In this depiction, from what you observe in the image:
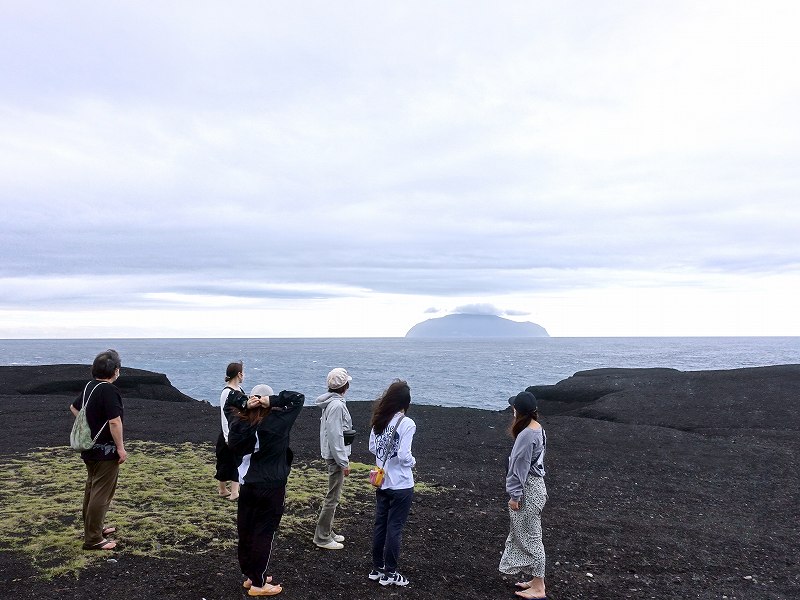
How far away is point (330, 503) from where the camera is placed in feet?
25.2

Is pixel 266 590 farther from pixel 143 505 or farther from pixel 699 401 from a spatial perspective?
pixel 699 401

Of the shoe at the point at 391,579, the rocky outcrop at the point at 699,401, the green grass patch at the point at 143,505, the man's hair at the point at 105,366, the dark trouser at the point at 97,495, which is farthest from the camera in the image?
the rocky outcrop at the point at 699,401

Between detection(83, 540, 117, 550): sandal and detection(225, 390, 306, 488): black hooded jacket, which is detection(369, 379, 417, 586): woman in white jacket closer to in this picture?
detection(225, 390, 306, 488): black hooded jacket

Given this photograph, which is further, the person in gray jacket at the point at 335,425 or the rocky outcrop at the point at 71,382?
the rocky outcrop at the point at 71,382

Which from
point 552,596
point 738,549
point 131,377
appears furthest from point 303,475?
point 131,377

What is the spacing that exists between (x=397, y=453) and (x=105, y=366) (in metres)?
3.54

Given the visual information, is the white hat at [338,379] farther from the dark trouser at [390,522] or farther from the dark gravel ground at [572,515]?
the dark gravel ground at [572,515]

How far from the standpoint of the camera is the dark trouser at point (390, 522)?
6.49 m

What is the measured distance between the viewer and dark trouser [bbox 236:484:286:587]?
5934mm

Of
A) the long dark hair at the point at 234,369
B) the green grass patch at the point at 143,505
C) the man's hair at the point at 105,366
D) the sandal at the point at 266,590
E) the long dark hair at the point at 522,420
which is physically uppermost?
the man's hair at the point at 105,366

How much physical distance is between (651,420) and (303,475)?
14.4 metres

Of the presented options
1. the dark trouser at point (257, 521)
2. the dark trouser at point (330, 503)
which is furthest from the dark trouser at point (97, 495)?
the dark trouser at point (330, 503)

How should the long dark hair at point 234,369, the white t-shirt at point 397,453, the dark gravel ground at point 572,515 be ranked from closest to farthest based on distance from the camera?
the white t-shirt at point 397,453 → the dark gravel ground at point 572,515 → the long dark hair at point 234,369

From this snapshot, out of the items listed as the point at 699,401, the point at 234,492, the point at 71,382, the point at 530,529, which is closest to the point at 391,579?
the point at 530,529
